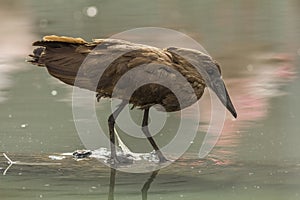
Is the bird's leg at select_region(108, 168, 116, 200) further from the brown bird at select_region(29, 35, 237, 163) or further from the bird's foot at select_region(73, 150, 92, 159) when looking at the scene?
the bird's foot at select_region(73, 150, 92, 159)

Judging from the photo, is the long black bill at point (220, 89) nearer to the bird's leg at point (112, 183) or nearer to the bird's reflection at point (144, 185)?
the bird's reflection at point (144, 185)

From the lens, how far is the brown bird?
568cm

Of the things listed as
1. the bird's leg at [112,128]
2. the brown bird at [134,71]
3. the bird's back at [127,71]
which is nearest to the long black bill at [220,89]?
the brown bird at [134,71]

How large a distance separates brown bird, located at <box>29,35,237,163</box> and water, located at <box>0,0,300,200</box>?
1.46 ft

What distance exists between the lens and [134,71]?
225 inches

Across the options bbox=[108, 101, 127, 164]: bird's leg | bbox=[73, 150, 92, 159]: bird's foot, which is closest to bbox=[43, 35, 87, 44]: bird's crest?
bbox=[108, 101, 127, 164]: bird's leg

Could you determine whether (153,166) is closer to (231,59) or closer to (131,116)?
(131,116)

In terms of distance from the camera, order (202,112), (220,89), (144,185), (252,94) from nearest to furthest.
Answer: (144,185) < (220,89) < (202,112) < (252,94)

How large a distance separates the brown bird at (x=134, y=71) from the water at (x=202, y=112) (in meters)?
0.44

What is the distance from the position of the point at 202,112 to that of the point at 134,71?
1.70 m

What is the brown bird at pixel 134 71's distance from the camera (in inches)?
223

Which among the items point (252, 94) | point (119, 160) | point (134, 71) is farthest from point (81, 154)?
point (252, 94)

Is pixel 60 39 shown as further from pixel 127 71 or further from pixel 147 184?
pixel 147 184

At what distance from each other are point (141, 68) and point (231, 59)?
410cm
